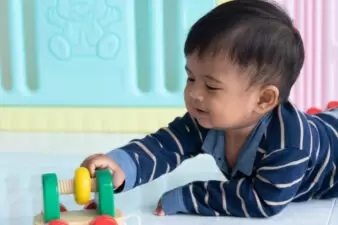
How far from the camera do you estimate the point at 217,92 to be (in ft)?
2.92

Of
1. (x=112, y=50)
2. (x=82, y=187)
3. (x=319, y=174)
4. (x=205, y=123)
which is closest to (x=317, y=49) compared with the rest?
(x=112, y=50)

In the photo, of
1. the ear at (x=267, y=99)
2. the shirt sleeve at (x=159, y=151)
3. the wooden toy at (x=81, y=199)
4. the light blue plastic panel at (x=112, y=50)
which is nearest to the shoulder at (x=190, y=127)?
the shirt sleeve at (x=159, y=151)

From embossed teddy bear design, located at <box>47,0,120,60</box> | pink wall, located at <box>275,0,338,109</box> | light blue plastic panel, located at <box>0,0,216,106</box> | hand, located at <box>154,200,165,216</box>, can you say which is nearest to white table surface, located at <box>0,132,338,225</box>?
hand, located at <box>154,200,165,216</box>

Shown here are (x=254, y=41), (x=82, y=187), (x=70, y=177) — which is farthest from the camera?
A: (x=70, y=177)

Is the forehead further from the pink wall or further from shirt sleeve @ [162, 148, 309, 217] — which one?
the pink wall

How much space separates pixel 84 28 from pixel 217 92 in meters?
0.93

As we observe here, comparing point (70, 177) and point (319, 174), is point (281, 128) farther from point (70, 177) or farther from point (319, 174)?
point (70, 177)

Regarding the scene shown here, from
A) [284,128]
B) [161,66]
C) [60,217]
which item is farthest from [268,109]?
[161,66]

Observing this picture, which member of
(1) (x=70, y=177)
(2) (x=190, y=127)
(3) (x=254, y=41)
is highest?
(3) (x=254, y=41)

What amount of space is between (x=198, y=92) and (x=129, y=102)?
34.7 inches

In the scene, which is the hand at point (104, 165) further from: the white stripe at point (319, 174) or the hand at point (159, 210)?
the white stripe at point (319, 174)

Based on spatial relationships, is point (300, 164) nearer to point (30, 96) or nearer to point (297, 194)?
point (297, 194)

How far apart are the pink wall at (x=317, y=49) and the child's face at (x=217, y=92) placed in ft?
2.68

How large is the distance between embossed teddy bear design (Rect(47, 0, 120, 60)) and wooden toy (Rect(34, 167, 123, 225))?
0.99 metres
